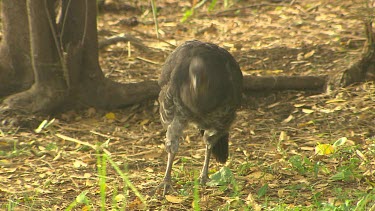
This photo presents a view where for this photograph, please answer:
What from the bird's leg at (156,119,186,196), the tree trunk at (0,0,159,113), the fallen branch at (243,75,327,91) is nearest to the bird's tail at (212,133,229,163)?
the bird's leg at (156,119,186,196)

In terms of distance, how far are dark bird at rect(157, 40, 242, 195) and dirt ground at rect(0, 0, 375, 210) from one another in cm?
36

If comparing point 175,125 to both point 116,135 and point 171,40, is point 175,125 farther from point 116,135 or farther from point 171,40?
point 171,40

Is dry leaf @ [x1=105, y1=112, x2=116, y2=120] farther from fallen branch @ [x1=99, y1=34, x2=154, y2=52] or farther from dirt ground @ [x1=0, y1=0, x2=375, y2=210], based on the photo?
fallen branch @ [x1=99, y1=34, x2=154, y2=52]

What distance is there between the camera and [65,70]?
676 centimetres

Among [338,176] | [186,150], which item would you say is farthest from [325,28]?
[338,176]

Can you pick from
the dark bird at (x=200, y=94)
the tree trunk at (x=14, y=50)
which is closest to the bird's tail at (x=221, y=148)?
the dark bird at (x=200, y=94)

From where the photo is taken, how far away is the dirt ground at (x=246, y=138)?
16.7ft

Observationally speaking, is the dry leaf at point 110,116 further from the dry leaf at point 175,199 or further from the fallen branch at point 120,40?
the dry leaf at point 175,199

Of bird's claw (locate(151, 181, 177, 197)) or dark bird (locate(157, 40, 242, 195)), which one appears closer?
dark bird (locate(157, 40, 242, 195))

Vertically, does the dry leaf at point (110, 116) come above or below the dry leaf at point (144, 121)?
above

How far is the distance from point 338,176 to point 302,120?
58.4 inches

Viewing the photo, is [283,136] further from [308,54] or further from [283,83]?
[308,54]

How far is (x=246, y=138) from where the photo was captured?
20.8 feet

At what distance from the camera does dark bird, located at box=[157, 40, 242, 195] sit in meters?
4.97
